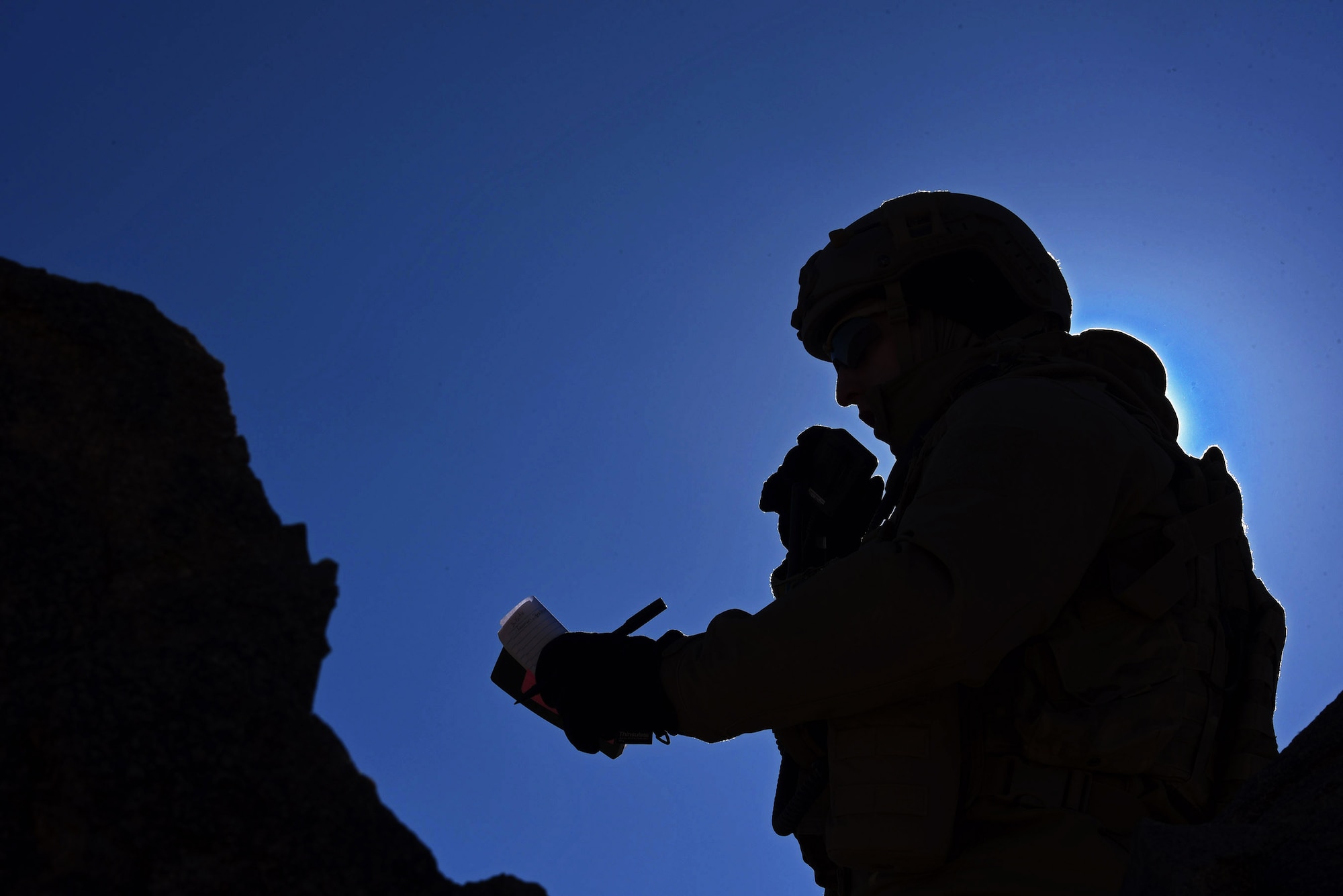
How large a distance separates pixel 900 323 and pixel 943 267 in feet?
0.85

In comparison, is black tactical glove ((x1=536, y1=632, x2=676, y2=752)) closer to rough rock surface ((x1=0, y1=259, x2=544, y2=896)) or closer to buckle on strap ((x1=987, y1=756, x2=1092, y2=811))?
buckle on strap ((x1=987, y1=756, x2=1092, y2=811))

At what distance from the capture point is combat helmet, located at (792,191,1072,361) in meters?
3.21

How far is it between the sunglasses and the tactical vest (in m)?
0.80

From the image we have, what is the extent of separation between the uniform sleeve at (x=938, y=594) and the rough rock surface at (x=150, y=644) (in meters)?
6.89

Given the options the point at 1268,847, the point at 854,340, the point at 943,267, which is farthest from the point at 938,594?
the point at 943,267

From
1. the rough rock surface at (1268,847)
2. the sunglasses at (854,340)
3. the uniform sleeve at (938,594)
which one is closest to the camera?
the rough rock surface at (1268,847)

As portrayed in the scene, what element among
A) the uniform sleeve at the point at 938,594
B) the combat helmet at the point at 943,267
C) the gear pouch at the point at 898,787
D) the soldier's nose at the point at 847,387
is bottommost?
the gear pouch at the point at 898,787

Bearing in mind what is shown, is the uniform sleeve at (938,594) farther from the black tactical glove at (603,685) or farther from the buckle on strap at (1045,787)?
the buckle on strap at (1045,787)

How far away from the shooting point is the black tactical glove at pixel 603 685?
221cm

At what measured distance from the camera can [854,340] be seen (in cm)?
320

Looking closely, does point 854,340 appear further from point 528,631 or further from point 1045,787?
point 1045,787

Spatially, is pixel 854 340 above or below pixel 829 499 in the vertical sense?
above

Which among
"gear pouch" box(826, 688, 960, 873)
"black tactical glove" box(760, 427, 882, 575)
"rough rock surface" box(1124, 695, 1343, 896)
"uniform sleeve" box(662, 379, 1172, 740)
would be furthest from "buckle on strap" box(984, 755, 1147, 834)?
"black tactical glove" box(760, 427, 882, 575)

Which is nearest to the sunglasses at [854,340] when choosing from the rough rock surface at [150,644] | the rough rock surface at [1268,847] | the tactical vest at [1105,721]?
the tactical vest at [1105,721]
